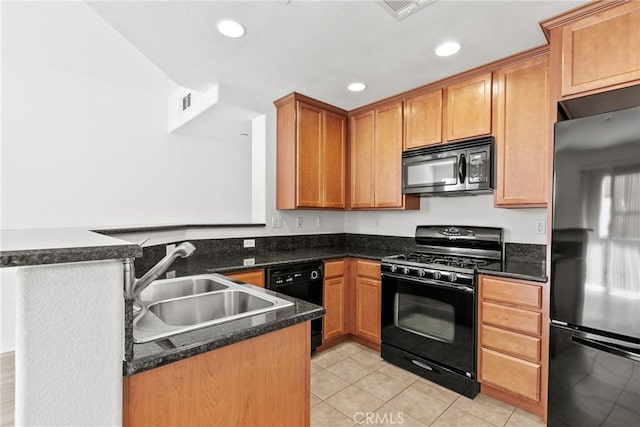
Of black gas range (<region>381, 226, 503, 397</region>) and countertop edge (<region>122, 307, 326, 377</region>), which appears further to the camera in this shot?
black gas range (<region>381, 226, 503, 397</region>)

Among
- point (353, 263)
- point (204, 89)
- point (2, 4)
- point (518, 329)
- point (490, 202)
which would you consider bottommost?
point (518, 329)

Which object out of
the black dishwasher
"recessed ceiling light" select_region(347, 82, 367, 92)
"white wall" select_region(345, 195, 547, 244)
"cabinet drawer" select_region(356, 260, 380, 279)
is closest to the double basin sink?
the black dishwasher

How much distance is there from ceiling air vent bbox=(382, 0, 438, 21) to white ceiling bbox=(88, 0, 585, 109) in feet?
0.14

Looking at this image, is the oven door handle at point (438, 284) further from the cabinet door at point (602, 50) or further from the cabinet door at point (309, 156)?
the cabinet door at point (602, 50)

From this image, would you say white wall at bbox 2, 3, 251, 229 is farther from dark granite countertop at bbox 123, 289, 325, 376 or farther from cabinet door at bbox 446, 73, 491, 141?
cabinet door at bbox 446, 73, 491, 141

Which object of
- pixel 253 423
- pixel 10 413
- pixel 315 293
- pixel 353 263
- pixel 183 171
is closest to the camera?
pixel 10 413

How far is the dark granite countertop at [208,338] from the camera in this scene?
2.70 ft

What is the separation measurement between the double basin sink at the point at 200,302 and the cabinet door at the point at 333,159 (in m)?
1.75

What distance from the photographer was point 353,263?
309 centimetres

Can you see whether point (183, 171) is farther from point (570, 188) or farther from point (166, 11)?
point (570, 188)

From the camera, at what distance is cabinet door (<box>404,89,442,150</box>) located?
9.04ft

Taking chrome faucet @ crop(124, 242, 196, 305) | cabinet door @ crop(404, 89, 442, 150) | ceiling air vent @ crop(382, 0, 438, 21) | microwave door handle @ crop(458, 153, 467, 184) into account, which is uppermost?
ceiling air vent @ crop(382, 0, 438, 21)

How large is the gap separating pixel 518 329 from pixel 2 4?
156 inches

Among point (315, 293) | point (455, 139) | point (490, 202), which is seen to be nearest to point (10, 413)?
point (315, 293)
